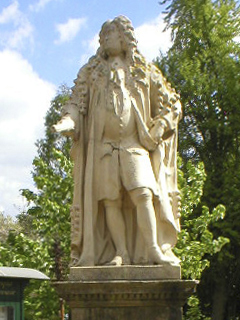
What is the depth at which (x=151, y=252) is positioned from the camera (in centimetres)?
909

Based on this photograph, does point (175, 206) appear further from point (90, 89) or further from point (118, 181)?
point (90, 89)

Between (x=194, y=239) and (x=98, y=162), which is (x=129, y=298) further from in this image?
(x=194, y=239)

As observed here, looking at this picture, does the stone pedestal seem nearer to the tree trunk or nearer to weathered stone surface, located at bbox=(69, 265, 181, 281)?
weathered stone surface, located at bbox=(69, 265, 181, 281)

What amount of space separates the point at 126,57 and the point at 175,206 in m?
1.91

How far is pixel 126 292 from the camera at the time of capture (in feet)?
28.9

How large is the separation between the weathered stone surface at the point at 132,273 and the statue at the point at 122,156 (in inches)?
4.1

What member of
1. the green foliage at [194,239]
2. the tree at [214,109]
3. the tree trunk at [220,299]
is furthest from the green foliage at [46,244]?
the tree trunk at [220,299]

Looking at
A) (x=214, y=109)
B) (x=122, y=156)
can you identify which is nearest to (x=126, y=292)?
(x=122, y=156)

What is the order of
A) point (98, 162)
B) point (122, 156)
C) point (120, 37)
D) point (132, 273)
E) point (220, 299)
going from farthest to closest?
point (220, 299), point (120, 37), point (98, 162), point (122, 156), point (132, 273)

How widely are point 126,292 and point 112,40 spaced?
3067mm

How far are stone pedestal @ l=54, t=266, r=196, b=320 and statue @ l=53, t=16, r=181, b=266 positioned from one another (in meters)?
0.17

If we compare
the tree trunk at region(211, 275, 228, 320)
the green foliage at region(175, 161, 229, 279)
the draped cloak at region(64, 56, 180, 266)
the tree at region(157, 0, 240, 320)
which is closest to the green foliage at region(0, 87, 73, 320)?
the green foliage at region(175, 161, 229, 279)

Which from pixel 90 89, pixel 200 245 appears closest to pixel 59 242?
pixel 200 245

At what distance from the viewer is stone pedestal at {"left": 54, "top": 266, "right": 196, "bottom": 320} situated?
28.9 feet
